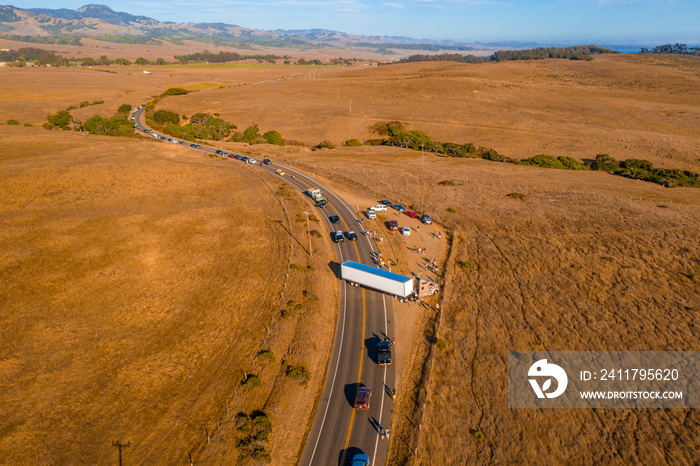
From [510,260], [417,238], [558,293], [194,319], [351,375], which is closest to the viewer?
[351,375]

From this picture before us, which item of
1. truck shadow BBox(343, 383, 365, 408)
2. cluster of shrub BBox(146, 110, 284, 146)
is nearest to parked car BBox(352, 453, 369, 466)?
truck shadow BBox(343, 383, 365, 408)

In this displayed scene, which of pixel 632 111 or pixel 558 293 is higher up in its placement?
pixel 632 111

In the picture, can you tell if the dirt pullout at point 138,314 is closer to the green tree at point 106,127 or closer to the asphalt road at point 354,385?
the asphalt road at point 354,385

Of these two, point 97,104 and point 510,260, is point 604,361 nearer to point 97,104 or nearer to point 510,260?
point 510,260

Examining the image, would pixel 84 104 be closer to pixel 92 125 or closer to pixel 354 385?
pixel 92 125

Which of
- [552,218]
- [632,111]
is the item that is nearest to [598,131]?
[632,111]

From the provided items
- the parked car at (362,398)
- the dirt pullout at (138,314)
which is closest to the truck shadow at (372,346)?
the dirt pullout at (138,314)

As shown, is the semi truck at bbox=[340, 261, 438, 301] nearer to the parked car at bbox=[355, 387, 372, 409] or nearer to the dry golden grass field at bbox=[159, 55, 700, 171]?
the parked car at bbox=[355, 387, 372, 409]
